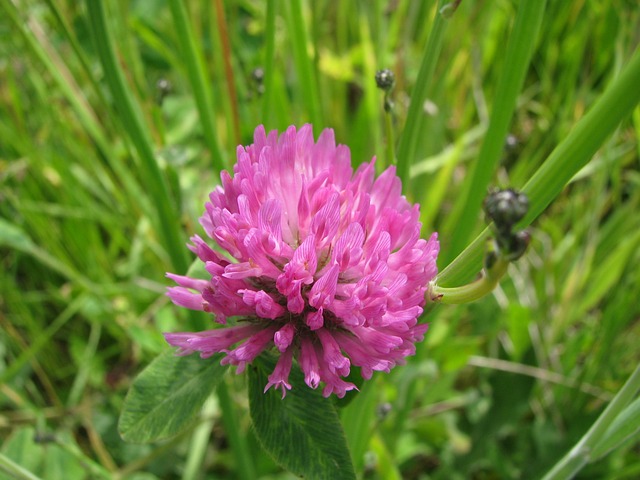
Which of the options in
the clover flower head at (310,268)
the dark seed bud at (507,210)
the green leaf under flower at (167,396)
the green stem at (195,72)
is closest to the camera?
the dark seed bud at (507,210)

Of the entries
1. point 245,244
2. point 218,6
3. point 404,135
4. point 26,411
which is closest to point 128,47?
point 218,6

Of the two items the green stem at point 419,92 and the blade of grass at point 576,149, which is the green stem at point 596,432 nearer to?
the blade of grass at point 576,149

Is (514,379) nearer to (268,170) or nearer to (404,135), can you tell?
(404,135)

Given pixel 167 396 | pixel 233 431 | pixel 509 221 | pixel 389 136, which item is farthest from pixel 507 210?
pixel 233 431

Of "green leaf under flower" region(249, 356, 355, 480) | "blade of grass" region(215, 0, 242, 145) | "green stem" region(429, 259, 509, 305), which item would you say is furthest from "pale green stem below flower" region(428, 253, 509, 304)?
"blade of grass" region(215, 0, 242, 145)

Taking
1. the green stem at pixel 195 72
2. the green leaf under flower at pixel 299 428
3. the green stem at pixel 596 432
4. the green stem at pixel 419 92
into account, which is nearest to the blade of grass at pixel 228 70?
the green stem at pixel 195 72

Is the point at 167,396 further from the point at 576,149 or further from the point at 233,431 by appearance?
the point at 576,149
